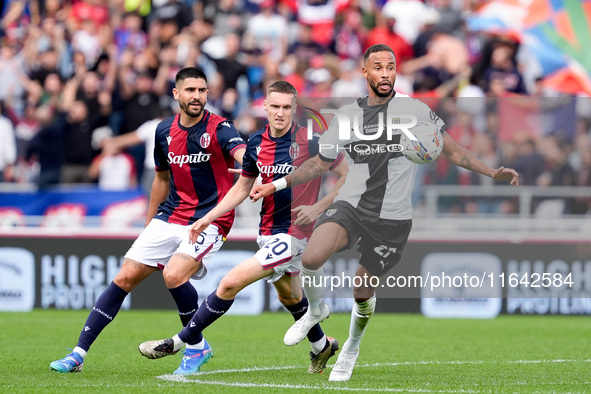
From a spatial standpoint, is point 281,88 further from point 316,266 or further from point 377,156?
point 316,266

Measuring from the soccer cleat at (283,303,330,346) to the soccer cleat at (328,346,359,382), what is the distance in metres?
0.34

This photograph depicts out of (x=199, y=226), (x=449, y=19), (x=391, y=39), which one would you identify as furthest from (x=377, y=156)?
(x=449, y=19)

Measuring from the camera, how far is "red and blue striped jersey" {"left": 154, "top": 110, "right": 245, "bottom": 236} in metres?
8.29

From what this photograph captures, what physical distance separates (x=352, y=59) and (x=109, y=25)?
4453mm

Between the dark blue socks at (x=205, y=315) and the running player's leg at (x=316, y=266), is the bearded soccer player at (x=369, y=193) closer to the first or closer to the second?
the running player's leg at (x=316, y=266)

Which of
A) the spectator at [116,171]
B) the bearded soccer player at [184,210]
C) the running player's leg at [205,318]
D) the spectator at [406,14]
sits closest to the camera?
the running player's leg at [205,318]

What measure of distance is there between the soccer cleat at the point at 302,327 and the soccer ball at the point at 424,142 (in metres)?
1.45

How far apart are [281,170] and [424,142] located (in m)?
1.15

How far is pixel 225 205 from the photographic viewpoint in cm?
787

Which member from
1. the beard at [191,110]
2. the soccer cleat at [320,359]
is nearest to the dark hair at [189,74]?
the beard at [191,110]

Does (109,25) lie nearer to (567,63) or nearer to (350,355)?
(567,63)

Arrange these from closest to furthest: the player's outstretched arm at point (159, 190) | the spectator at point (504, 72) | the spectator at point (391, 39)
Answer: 1. the player's outstretched arm at point (159, 190)
2. the spectator at point (504, 72)
3. the spectator at point (391, 39)

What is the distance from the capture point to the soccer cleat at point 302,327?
25.8 feet

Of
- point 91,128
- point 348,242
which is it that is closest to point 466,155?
point 348,242
